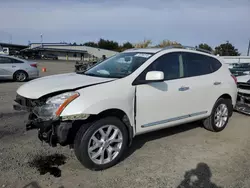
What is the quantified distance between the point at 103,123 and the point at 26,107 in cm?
119

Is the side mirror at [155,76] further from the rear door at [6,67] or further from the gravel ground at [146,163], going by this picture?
the rear door at [6,67]

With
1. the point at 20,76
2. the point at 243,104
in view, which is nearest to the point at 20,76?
the point at 20,76

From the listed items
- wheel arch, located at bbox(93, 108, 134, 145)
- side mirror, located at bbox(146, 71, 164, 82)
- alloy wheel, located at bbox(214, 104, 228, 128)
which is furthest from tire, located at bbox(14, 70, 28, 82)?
side mirror, located at bbox(146, 71, 164, 82)

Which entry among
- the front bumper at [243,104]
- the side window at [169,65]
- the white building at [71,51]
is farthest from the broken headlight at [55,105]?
the white building at [71,51]

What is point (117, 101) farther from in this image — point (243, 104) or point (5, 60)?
point (5, 60)

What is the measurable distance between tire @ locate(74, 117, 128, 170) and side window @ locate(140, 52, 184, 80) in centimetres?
114

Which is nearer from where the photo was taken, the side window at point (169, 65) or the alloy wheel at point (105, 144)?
the alloy wheel at point (105, 144)

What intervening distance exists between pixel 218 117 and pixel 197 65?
133 cm

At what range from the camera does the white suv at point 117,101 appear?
3.41 m

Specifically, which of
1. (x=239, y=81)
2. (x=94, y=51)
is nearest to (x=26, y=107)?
(x=239, y=81)

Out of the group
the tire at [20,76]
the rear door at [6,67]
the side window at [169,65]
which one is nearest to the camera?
the side window at [169,65]

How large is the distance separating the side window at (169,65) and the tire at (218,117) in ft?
4.35

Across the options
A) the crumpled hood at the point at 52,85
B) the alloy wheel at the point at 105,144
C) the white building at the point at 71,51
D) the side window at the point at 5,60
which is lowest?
the alloy wheel at the point at 105,144

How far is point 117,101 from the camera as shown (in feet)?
12.0
